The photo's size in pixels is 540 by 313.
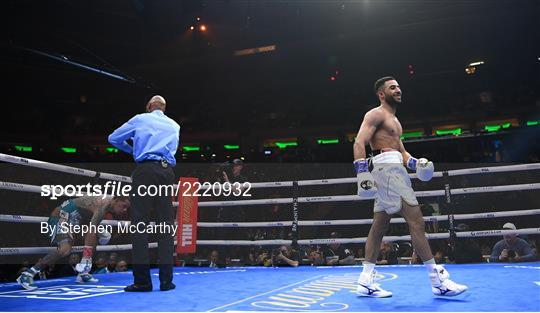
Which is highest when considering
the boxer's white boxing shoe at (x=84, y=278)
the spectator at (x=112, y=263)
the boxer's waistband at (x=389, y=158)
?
the boxer's waistband at (x=389, y=158)

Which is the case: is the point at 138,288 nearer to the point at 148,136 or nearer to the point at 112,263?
the point at 148,136

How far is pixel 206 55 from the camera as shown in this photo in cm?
1644

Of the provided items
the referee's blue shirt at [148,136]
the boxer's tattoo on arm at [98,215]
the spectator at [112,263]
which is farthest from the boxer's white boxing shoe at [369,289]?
the spectator at [112,263]

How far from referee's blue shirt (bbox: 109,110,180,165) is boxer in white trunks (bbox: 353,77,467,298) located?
1506 mm

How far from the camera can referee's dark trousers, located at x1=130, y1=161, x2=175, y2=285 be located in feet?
10.0

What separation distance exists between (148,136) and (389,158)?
1.84 meters

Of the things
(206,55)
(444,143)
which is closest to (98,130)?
(206,55)

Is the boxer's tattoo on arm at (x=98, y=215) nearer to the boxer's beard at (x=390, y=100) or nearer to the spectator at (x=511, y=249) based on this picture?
the boxer's beard at (x=390, y=100)

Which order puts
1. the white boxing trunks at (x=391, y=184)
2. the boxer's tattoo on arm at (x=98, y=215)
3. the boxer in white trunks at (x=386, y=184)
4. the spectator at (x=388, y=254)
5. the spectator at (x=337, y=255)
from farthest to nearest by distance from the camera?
the spectator at (x=337, y=255), the spectator at (x=388, y=254), the boxer's tattoo on arm at (x=98, y=215), the white boxing trunks at (x=391, y=184), the boxer in white trunks at (x=386, y=184)

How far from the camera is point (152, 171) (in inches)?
128

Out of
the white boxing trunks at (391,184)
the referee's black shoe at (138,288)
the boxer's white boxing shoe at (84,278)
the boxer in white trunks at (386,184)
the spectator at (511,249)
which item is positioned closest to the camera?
the boxer in white trunks at (386,184)

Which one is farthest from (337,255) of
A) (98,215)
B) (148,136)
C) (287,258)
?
(148,136)

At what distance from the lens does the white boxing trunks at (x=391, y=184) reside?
2.81 meters

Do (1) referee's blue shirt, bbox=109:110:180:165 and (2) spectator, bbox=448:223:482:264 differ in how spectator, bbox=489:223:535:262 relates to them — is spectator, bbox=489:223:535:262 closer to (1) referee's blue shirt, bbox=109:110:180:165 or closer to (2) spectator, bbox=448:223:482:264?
(2) spectator, bbox=448:223:482:264
